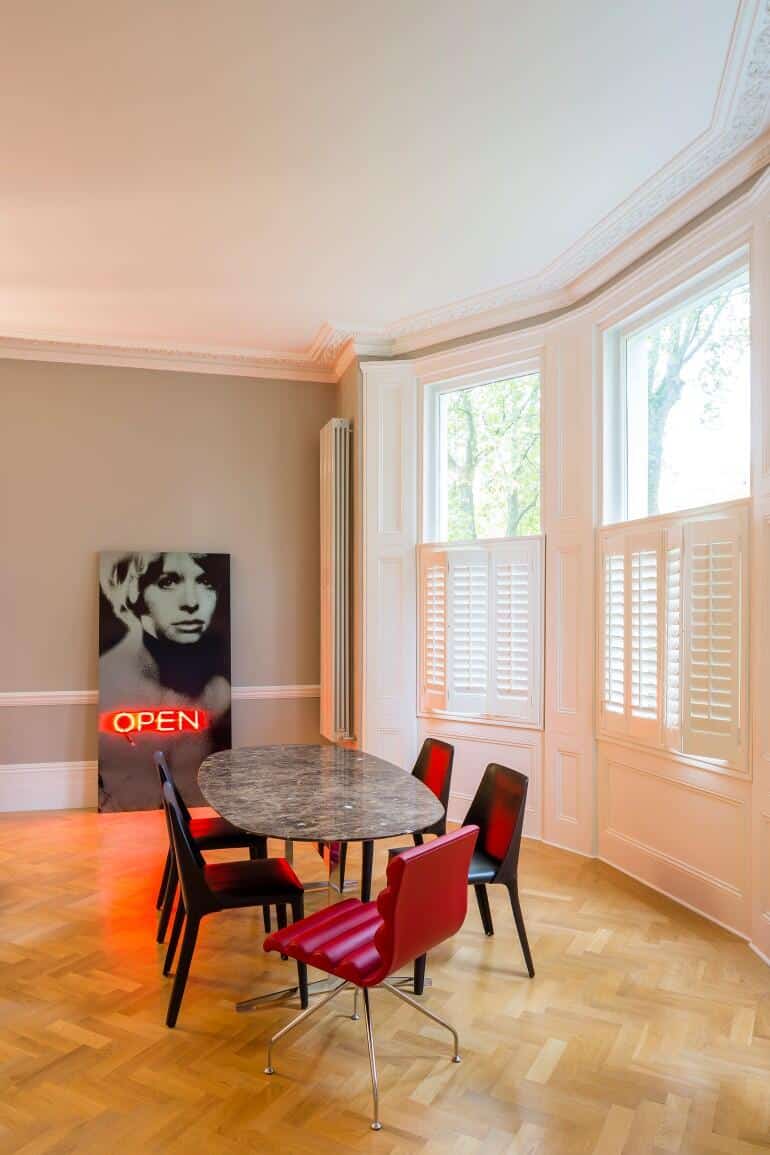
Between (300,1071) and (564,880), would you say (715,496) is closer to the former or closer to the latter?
(564,880)

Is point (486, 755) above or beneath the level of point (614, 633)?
beneath

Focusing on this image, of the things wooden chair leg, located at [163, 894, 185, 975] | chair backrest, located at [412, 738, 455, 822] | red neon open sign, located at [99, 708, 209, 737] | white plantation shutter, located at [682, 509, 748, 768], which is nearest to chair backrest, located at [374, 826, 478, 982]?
wooden chair leg, located at [163, 894, 185, 975]

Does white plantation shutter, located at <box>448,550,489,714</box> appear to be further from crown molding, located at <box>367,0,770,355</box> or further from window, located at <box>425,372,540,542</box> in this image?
crown molding, located at <box>367,0,770,355</box>

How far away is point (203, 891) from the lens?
3.07 m

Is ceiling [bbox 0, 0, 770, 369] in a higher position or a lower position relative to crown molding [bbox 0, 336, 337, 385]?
higher

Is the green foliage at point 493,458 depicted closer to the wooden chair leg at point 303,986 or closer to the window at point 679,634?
the window at point 679,634

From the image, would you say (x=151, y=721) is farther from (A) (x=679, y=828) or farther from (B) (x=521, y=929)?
(A) (x=679, y=828)

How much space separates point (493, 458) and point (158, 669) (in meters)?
3.02

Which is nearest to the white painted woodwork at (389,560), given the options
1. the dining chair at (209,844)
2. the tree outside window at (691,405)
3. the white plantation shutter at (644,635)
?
the tree outside window at (691,405)

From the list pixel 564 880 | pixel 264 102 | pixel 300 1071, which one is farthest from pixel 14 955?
pixel 264 102

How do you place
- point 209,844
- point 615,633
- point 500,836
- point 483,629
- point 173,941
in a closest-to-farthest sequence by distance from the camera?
point 173,941, point 500,836, point 209,844, point 615,633, point 483,629

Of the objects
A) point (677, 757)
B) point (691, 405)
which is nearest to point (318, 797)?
point (677, 757)

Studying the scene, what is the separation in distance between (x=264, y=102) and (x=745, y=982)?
4.11 m

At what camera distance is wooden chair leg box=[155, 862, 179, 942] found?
3764 mm
